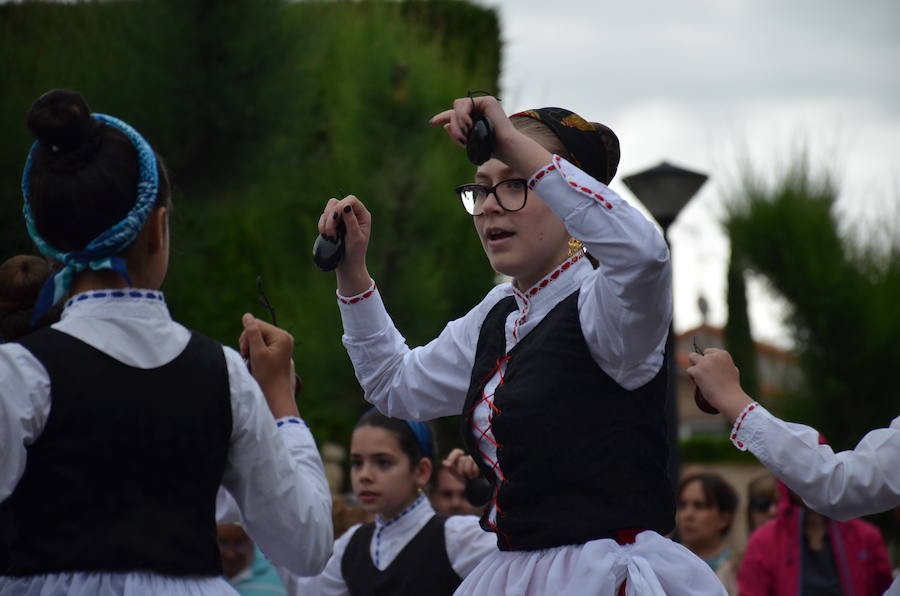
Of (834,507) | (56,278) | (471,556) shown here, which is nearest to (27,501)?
(56,278)

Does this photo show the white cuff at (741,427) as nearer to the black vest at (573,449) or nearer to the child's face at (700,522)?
the black vest at (573,449)

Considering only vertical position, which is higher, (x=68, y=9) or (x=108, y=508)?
(x=108, y=508)

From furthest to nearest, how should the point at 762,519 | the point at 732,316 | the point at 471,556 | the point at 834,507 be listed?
the point at 732,316 → the point at 762,519 → the point at 471,556 → the point at 834,507

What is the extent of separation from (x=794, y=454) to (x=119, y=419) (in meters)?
1.65

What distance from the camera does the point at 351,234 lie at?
2979mm

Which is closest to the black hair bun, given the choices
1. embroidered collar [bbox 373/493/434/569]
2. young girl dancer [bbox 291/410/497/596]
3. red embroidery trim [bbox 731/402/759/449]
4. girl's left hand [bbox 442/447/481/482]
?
red embroidery trim [bbox 731/402/759/449]

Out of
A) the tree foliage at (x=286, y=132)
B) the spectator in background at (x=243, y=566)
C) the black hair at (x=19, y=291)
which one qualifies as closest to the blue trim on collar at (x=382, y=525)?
the spectator in background at (x=243, y=566)

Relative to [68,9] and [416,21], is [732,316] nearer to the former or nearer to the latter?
[416,21]

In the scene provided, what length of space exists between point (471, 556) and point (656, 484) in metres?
2.28

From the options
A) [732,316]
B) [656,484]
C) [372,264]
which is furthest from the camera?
[732,316]

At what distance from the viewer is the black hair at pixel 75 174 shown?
230 cm

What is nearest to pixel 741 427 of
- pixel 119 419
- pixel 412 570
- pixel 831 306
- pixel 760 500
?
pixel 119 419

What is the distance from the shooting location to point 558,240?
2.84 metres

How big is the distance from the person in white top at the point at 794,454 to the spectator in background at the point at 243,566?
288cm
